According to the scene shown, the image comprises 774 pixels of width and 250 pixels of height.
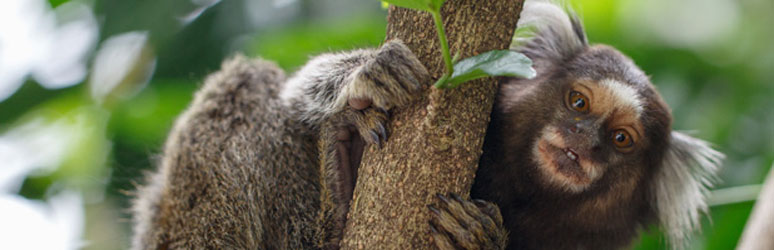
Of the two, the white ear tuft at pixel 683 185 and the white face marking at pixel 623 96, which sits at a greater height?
the white face marking at pixel 623 96

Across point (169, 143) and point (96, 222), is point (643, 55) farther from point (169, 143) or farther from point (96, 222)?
point (96, 222)

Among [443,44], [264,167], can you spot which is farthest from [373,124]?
[264,167]

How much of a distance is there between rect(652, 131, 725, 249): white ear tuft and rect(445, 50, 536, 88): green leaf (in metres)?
2.64

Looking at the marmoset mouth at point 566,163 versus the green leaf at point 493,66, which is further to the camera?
the marmoset mouth at point 566,163

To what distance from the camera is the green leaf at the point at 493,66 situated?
2205 mm

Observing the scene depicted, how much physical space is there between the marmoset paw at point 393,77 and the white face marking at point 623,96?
159 centimetres

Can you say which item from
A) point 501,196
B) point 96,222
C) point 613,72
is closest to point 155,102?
point 96,222

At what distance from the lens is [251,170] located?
3.72 meters

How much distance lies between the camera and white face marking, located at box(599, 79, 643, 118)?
389 centimetres

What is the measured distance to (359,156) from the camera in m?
3.54

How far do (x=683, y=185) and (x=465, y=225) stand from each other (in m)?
2.39

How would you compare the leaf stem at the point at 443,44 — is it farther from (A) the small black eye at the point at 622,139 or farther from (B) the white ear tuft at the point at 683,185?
(B) the white ear tuft at the point at 683,185

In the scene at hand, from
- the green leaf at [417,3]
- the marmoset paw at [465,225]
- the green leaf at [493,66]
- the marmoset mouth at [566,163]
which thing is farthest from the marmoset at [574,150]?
the green leaf at [417,3]

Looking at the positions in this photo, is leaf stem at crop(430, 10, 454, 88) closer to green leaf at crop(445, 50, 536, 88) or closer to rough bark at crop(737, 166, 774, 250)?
green leaf at crop(445, 50, 536, 88)
